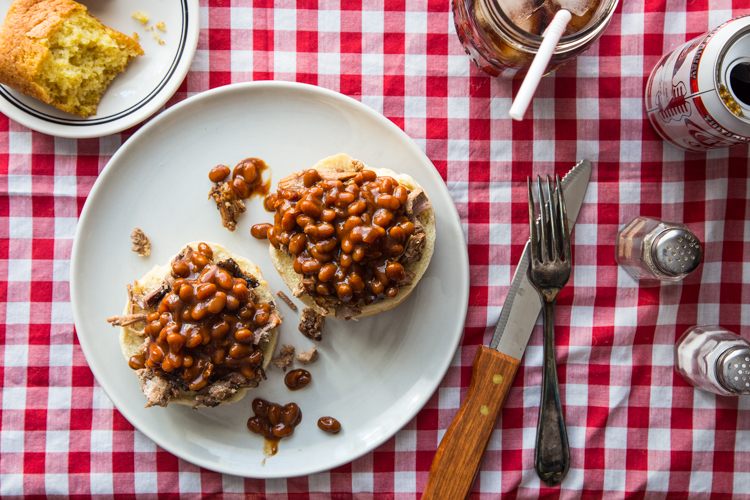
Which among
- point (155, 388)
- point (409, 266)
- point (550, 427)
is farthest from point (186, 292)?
point (550, 427)

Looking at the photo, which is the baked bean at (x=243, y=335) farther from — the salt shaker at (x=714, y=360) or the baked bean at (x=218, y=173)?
the salt shaker at (x=714, y=360)

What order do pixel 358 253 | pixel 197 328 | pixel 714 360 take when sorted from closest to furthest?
1. pixel 358 253
2. pixel 197 328
3. pixel 714 360

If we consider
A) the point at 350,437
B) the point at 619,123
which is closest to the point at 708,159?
the point at 619,123

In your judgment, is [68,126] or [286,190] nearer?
[286,190]

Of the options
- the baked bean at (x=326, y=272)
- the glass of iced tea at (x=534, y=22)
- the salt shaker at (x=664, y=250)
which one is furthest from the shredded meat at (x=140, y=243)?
the salt shaker at (x=664, y=250)

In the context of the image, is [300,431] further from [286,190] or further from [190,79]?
[190,79]

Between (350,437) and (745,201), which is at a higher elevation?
(745,201)

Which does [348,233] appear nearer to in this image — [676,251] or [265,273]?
[265,273]
